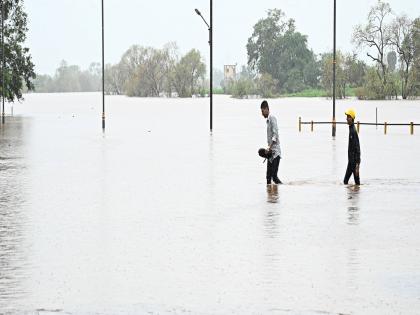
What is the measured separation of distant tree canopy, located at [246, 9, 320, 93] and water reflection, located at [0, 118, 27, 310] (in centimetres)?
15897

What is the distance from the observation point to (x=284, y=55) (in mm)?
188500

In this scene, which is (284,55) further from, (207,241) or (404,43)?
(207,241)

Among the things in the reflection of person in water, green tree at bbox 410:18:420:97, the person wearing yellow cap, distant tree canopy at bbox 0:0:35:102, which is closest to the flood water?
the person wearing yellow cap

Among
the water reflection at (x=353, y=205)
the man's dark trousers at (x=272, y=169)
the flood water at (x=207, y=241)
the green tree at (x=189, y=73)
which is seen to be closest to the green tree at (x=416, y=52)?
the green tree at (x=189, y=73)

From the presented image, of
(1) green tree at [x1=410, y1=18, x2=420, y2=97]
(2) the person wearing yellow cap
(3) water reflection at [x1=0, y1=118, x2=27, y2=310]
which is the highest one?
(1) green tree at [x1=410, y1=18, x2=420, y2=97]

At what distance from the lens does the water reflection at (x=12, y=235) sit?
10516 mm

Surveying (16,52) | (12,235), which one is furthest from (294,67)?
(12,235)

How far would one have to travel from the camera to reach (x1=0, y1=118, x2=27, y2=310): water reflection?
34.5ft

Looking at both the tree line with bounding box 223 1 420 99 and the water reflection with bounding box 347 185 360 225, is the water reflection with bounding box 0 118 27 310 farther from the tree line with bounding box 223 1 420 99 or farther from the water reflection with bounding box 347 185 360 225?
the tree line with bounding box 223 1 420 99

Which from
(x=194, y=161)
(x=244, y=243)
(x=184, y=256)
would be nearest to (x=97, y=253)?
(x=184, y=256)

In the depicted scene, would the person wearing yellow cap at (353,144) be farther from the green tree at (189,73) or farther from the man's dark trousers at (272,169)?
the green tree at (189,73)

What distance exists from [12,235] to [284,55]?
176 metres

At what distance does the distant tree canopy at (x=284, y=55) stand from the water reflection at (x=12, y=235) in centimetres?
15897

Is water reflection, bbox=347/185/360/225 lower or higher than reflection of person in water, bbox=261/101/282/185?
lower
